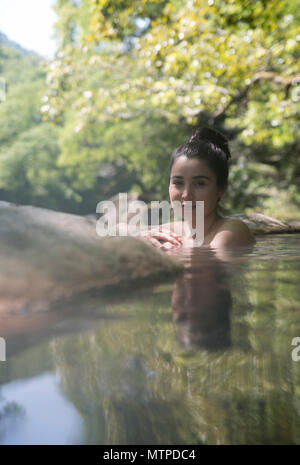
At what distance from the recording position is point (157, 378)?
1.74ft

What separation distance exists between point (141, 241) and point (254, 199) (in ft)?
42.6

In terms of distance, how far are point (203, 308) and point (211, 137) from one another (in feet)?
8.44

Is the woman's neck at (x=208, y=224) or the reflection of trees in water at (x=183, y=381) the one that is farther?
the woman's neck at (x=208, y=224)

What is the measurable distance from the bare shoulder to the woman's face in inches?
10.2

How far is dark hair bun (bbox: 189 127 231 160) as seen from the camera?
306 centimetres

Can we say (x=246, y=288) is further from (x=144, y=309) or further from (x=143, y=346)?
(x=143, y=346)

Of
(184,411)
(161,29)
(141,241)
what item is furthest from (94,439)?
(161,29)

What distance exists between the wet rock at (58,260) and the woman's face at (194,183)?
1.59 m

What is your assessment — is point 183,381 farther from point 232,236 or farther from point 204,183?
point 204,183

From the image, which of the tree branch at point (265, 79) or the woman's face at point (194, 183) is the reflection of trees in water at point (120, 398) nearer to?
the woman's face at point (194, 183)

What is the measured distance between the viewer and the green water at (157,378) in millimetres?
451

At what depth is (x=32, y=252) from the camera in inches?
34.2

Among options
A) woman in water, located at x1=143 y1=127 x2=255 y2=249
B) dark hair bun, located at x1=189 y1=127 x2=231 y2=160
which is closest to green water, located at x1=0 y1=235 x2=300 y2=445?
woman in water, located at x1=143 y1=127 x2=255 y2=249

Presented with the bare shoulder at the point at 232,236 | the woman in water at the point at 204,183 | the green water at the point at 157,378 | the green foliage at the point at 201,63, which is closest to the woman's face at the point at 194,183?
the woman in water at the point at 204,183
